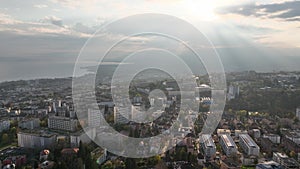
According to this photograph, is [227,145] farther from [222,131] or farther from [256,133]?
[256,133]

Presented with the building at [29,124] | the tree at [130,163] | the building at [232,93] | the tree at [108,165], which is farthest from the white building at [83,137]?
the building at [232,93]

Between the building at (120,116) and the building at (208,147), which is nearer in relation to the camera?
the building at (208,147)

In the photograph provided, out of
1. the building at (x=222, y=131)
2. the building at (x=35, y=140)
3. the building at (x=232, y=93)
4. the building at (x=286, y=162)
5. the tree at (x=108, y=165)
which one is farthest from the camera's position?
the building at (x=232, y=93)

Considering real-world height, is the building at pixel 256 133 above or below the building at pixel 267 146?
above

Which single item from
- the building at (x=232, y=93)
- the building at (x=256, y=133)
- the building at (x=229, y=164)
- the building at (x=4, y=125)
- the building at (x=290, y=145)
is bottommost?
the building at (x=229, y=164)

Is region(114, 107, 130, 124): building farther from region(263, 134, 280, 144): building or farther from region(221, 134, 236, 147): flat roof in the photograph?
region(263, 134, 280, 144): building

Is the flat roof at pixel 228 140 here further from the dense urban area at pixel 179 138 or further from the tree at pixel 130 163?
the tree at pixel 130 163

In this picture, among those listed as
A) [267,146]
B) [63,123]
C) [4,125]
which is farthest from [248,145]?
[4,125]

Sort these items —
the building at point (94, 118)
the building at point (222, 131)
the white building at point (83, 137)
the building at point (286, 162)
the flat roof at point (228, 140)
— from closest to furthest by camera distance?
the building at point (286, 162) < the flat roof at point (228, 140) < the white building at point (83, 137) < the building at point (94, 118) < the building at point (222, 131)
